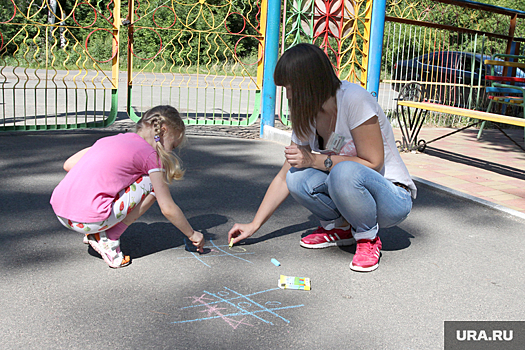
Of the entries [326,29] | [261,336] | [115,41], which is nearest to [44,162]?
[115,41]

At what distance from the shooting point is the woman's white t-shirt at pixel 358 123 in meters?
2.50

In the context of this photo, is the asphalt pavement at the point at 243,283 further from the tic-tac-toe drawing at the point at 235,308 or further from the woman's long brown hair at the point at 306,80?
the woman's long brown hair at the point at 306,80

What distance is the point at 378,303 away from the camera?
2367mm

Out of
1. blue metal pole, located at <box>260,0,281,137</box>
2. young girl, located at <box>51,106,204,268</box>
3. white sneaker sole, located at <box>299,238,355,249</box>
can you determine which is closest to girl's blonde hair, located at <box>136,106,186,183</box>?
young girl, located at <box>51,106,204,268</box>

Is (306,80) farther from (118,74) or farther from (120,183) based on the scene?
(118,74)

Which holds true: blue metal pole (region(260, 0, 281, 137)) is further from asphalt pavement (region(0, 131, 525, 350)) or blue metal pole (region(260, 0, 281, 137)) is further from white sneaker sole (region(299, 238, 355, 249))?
white sneaker sole (region(299, 238, 355, 249))

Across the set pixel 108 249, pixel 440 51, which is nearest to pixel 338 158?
pixel 108 249

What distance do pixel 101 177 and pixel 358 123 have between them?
4.27 ft

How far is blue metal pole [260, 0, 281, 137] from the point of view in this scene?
21.9 feet

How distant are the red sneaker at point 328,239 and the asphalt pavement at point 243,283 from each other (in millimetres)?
50

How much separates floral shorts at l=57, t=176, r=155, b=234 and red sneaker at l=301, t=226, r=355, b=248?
1.03m

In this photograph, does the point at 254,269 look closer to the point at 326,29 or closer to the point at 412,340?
the point at 412,340

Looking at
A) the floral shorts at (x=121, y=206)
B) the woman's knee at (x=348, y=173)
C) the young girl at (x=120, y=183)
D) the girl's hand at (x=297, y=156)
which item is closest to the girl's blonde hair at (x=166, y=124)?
the young girl at (x=120, y=183)

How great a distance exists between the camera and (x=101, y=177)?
A: 7.94 feet
